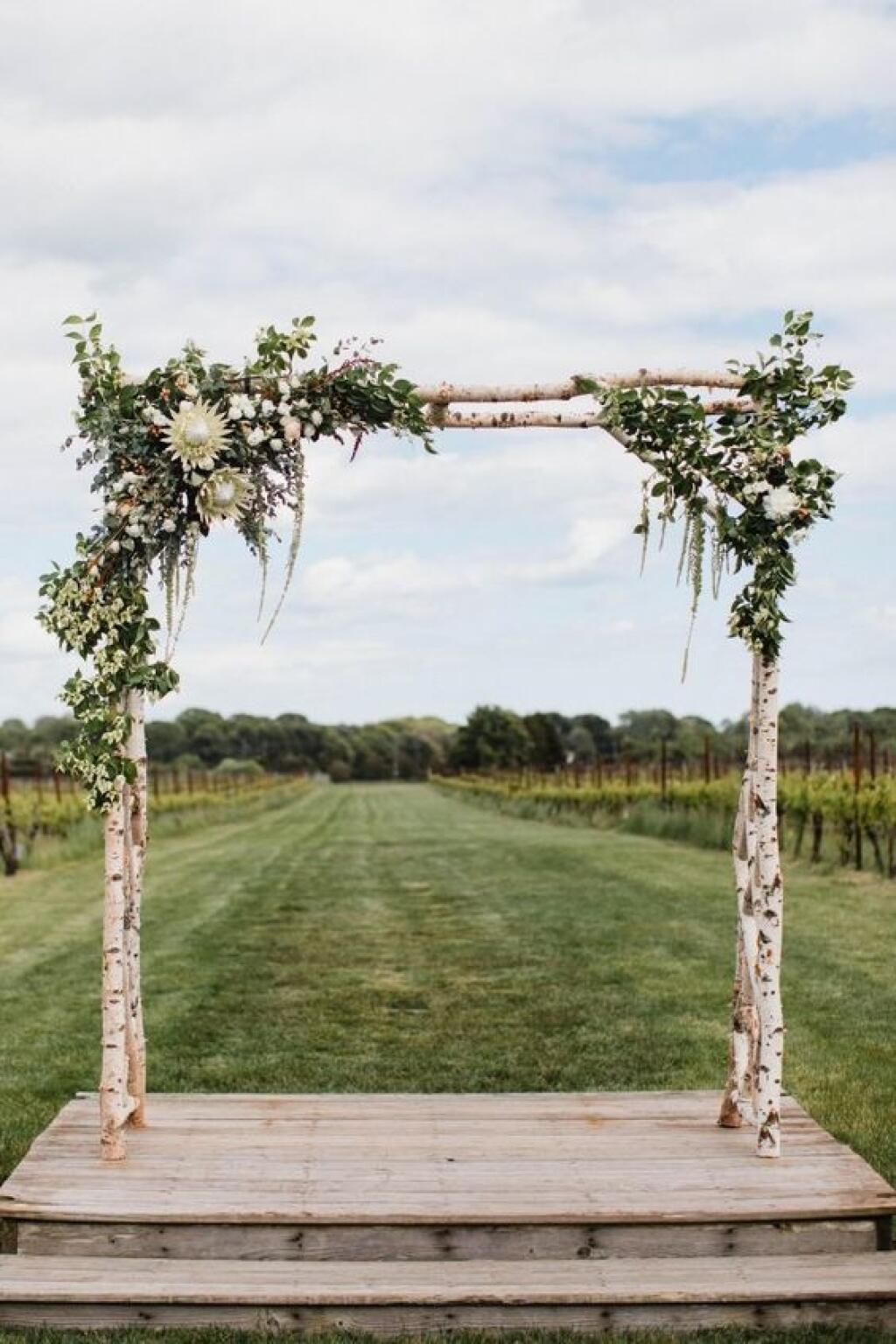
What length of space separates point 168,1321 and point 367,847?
2285cm

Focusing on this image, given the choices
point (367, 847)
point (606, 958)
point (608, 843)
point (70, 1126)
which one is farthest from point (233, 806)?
point (70, 1126)

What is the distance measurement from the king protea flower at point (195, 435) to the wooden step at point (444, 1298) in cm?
292

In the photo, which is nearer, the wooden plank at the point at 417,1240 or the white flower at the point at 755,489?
the wooden plank at the point at 417,1240

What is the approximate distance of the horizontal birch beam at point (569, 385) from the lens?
20.0ft

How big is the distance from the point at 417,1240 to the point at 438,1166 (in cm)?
53

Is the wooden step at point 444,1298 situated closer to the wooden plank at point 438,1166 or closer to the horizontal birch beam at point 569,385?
the wooden plank at point 438,1166

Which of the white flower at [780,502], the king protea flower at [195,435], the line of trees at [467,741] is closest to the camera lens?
the king protea flower at [195,435]

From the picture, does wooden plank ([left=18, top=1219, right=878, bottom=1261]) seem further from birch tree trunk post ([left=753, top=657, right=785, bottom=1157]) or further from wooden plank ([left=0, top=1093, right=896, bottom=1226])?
birch tree trunk post ([left=753, top=657, right=785, bottom=1157])

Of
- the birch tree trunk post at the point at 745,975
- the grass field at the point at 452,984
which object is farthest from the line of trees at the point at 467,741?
the birch tree trunk post at the point at 745,975

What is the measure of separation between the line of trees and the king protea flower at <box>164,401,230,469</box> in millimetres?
15425

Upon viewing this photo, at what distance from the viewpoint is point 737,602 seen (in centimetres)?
605

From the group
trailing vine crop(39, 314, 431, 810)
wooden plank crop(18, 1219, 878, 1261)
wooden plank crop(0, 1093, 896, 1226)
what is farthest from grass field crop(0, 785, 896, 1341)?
trailing vine crop(39, 314, 431, 810)

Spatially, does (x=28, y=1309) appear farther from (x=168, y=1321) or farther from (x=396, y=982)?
(x=396, y=982)

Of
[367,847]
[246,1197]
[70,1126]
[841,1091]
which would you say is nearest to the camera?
[246,1197]
